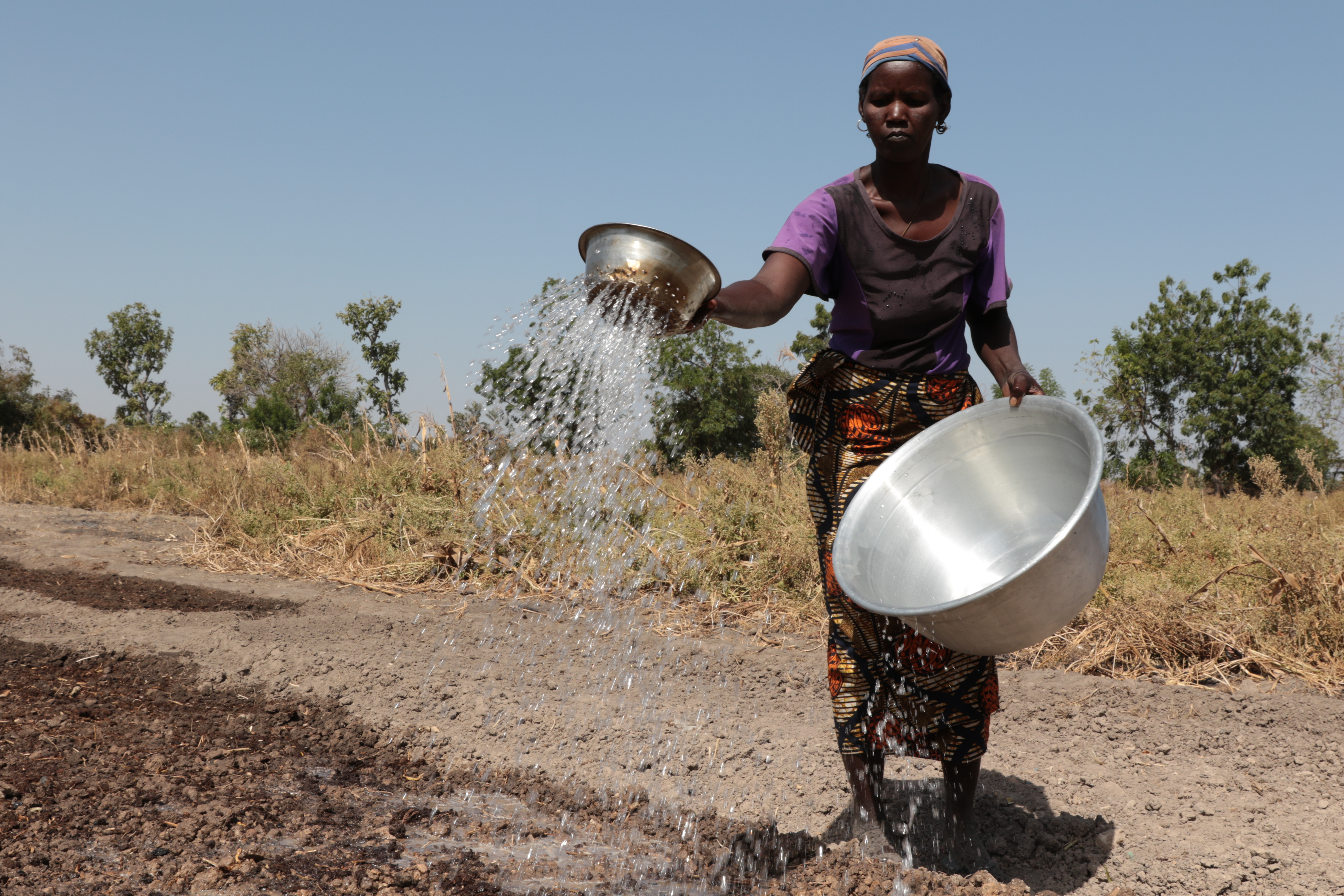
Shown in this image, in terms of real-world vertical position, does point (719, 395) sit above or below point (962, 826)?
above

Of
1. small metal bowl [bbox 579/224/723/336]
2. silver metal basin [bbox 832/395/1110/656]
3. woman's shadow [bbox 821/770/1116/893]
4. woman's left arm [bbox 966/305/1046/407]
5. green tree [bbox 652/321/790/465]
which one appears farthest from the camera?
green tree [bbox 652/321/790/465]

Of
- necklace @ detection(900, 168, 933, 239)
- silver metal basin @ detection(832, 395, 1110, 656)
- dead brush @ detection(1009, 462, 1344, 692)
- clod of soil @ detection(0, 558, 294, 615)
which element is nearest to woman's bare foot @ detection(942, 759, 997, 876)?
silver metal basin @ detection(832, 395, 1110, 656)

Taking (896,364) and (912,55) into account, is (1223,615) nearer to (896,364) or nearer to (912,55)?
(896,364)

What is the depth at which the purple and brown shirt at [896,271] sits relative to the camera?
6.25ft

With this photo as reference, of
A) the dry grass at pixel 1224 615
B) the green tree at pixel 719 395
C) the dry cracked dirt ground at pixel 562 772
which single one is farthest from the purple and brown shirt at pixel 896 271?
the green tree at pixel 719 395

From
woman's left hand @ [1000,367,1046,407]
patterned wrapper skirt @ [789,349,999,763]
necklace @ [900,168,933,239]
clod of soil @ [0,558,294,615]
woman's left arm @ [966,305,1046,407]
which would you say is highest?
necklace @ [900,168,933,239]

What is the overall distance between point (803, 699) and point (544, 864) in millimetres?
1455

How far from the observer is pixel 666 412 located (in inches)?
164

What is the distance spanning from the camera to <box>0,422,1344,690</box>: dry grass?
11.1 feet

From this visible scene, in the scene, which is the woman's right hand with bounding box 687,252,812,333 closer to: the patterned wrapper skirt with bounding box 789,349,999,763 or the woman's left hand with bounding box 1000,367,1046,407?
the patterned wrapper skirt with bounding box 789,349,999,763

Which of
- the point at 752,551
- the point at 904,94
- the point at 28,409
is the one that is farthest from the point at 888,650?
the point at 28,409

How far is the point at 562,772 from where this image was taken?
274cm

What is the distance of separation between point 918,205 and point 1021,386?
45 centimetres

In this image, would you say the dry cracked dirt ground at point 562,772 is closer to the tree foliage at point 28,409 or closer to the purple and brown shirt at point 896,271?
the purple and brown shirt at point 896,271
